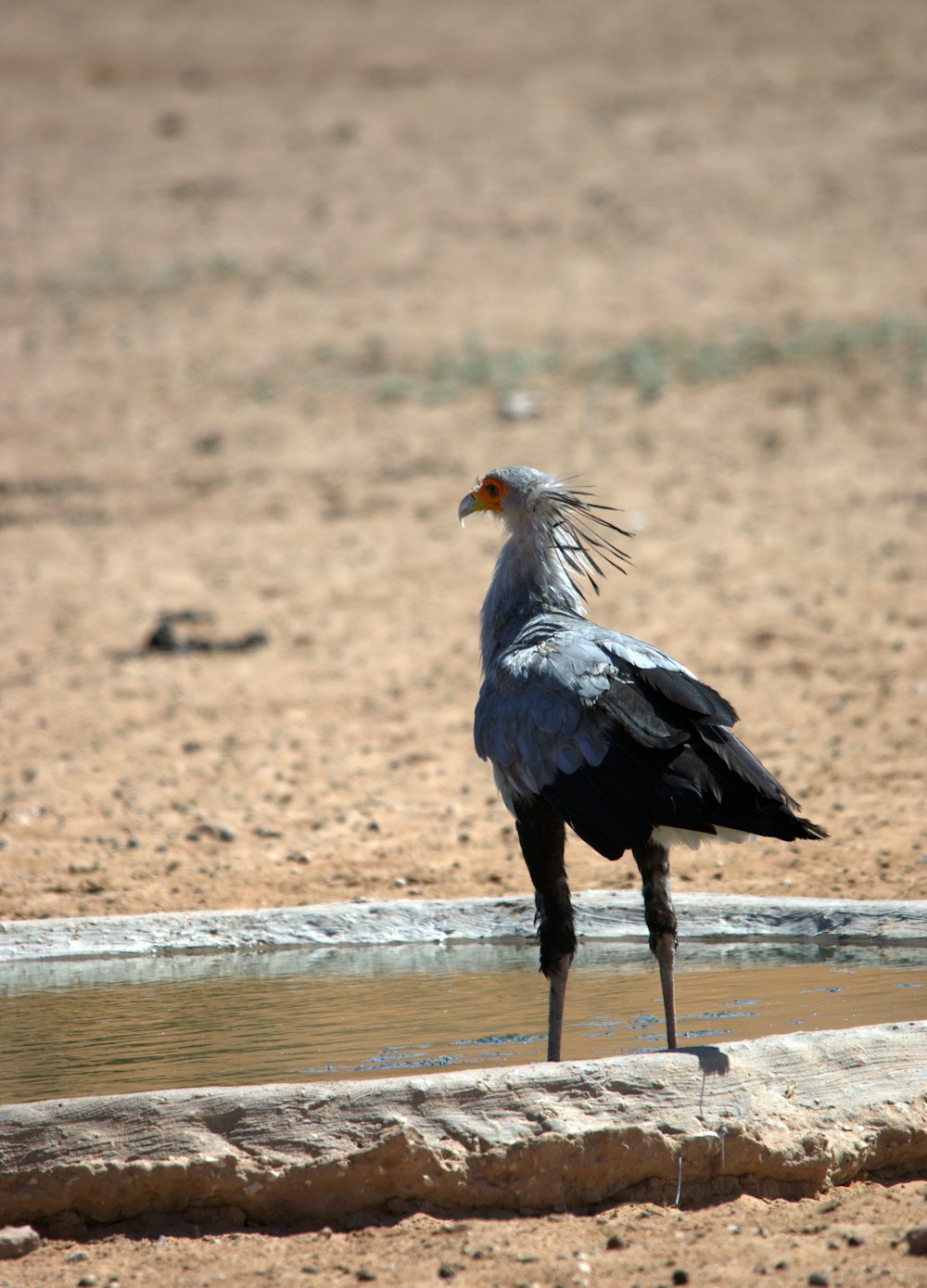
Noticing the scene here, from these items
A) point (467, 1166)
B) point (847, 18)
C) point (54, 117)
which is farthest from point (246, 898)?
point (847, 18)

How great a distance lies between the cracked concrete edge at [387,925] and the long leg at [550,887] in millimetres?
1379

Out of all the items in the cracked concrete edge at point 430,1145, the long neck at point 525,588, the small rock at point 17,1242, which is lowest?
the small rock at point 17,1242

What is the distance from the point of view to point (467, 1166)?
11.8ft

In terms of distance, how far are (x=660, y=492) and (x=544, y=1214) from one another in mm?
10784

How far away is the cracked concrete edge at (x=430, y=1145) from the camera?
3.57 metres

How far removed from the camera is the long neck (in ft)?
16.8

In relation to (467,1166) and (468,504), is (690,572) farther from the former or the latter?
(467,1166)

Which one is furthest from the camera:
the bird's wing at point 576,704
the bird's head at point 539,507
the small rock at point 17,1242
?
the bird's head at point 539,507

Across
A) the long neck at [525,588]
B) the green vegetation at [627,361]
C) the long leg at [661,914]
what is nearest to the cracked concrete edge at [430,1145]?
the long leg at [661,914]

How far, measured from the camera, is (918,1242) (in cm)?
329

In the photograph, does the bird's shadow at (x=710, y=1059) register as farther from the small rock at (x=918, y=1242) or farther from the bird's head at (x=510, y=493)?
the bird's head at (x=510, y=493)

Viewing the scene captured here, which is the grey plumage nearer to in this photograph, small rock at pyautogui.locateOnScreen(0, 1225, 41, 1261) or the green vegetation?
small rock at pyautogui.locateOnScreen(0, 1225, 41, 1261)

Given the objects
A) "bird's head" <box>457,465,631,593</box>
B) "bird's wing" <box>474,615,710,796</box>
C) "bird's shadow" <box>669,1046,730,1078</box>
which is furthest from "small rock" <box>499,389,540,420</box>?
"bird's shadow" <box>669,1046,730,1078</box>

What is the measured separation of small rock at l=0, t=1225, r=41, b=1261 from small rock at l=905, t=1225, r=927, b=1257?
195 centimetres
